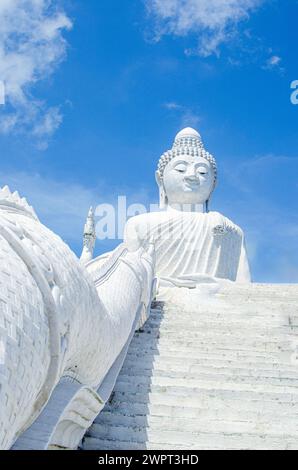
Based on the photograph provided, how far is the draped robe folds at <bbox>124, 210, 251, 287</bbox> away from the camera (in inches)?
479

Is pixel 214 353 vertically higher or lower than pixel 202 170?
lower

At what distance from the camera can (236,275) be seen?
12609 millimetres

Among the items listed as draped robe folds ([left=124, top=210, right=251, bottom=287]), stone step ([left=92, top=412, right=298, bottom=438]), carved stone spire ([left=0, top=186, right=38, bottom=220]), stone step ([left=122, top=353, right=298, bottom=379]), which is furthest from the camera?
draped robe folds ([left=124, top=210, right=251, bottom=287])

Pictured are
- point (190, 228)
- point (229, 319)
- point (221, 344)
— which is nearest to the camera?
point (221, 344)

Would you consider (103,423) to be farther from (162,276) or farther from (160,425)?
(162,276)

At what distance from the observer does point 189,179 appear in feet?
42.9

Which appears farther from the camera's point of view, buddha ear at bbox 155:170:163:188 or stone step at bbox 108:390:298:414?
buddha ear at bbox 155:170:163:188

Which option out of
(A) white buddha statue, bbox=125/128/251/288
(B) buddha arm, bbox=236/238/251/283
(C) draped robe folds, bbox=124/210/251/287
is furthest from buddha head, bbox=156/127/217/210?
(B) buddha arm, bbox=236/238/251/283

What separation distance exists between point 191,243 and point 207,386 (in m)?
7.50

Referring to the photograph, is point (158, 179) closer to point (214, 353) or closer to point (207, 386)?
point (214, 353)

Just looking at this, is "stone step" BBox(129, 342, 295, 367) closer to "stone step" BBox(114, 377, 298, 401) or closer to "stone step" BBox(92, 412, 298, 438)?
"stone step" BBox(114, 377, 298, 401)

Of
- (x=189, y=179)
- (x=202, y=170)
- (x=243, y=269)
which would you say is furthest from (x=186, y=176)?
(x=243, y=269)
